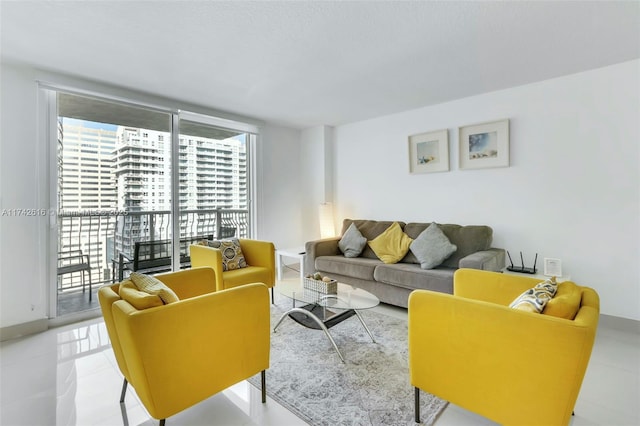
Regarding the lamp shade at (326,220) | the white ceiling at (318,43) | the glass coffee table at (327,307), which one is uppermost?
the white ceiling at (318,43)

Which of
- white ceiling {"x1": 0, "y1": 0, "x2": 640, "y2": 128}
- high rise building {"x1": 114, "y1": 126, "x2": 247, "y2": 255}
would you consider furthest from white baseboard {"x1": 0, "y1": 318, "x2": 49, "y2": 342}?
white ceiling {"x1": 0, "y1": 0, "x2": 640, "y2": 128}

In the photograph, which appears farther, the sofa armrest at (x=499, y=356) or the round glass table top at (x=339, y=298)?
the round glass table top at (x=339, y=298)

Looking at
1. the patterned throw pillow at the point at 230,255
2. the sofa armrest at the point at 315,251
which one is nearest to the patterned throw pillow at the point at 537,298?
the sofa armrest at the point at 315,251

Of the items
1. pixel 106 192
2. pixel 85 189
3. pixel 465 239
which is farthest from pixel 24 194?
pixel 465 239

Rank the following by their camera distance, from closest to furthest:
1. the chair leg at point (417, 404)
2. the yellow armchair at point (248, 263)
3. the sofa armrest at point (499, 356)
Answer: the sofa armrest at point (499, 356)
the chair leg at point (417, 404)
the yellow armchair at point (248, 263)

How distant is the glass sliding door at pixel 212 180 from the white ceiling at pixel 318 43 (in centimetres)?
80

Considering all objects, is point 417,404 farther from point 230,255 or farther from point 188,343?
point 230,255

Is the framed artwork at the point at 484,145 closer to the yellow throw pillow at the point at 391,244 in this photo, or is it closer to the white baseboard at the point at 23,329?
the yellow throw pillow at the point at 391,244

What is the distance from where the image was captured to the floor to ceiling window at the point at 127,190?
10.2 ft

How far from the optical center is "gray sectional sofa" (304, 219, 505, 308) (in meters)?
2.92

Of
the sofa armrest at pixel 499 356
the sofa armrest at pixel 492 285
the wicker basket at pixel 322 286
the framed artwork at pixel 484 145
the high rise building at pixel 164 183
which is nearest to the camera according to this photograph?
the sofa armrest at pixel 499 356

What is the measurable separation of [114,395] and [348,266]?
95.9 inches

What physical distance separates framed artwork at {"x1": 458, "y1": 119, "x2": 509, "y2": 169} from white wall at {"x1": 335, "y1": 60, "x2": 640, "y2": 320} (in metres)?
0.08

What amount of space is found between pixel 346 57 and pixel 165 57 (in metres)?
1.57
